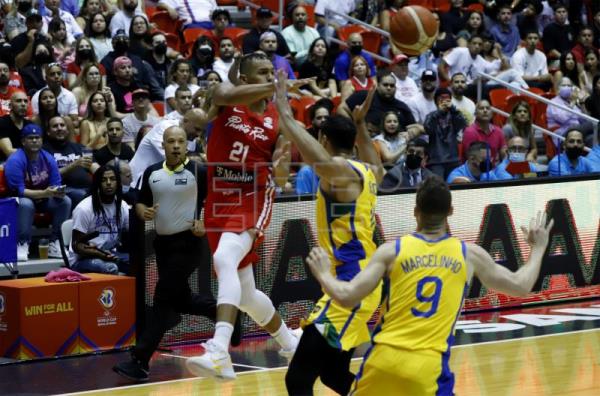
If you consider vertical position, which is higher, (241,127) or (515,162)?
(241,127)

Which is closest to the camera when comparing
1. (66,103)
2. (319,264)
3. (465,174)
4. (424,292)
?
(319,264)

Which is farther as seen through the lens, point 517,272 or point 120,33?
point 120,33

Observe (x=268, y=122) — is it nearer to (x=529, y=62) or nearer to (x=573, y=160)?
(x=573, y=160)

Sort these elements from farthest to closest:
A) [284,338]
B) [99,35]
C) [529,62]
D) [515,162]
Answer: [529,62], [99,35], [515,162], [284,338]

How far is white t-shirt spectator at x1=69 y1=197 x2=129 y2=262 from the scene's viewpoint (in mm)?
11477

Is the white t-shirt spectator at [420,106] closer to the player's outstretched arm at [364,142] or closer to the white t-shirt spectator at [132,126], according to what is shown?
the white t-shirt spectator at [132,126]

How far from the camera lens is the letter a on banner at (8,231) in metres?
11.1

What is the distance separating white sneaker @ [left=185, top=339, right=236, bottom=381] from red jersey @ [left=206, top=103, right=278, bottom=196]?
1.20m

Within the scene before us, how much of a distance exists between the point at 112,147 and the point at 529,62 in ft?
30.2

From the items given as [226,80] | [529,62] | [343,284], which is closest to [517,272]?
[343,284]

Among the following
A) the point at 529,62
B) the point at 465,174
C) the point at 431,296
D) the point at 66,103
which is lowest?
the point at 431,296

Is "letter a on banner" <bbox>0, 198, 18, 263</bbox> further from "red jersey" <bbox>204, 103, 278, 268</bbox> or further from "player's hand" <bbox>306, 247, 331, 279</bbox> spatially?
"player's hand" <bbox>306, 247, 331, 279</bbox>

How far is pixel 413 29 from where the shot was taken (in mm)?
12414

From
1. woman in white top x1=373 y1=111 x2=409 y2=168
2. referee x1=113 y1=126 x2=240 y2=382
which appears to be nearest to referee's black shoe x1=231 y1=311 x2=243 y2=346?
referee x1=113 y1=126 x2=240 y2=382
